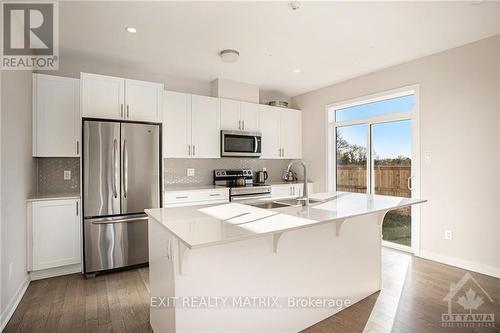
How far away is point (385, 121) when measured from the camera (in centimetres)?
400

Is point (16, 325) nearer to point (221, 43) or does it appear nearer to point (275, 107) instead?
point (221, 43)

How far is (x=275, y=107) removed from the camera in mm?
4891

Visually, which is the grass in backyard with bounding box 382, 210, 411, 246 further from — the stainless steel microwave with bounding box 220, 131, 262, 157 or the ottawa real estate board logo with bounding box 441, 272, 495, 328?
the stainless steel microwave with bounding box 220, 131, 262, 157

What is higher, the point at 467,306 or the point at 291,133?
the point at 291,133

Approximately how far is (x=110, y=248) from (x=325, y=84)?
405 cm

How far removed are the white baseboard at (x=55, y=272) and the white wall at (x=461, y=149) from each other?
4277mm

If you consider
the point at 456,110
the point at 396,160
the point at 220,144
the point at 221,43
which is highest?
the point at 221,43

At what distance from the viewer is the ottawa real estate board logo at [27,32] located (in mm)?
2297

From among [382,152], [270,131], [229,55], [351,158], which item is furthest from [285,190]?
[229,55]

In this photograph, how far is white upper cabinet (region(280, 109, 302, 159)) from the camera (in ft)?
16.5

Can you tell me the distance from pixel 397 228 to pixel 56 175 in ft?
15.4

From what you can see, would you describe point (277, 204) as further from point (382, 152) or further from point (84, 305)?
point (382, 152)

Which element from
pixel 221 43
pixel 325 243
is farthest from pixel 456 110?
pixel 221 43

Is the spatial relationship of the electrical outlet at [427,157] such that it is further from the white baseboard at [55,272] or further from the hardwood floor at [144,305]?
the white baseboard at [55,272]
